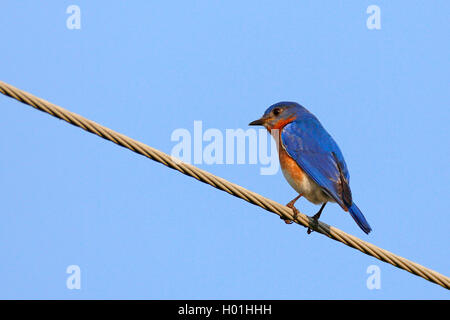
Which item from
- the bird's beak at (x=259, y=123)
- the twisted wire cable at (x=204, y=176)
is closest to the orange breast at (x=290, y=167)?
the bird's beak at (x=259, y=123)

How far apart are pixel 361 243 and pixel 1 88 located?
3013mm

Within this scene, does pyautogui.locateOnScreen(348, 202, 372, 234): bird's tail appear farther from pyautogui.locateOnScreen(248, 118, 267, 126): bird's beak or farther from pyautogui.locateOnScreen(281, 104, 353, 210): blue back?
pyautogui.locateOnScreen(248, 118, 267, 126): bird's beak

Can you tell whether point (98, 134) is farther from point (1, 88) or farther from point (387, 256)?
point (387, 256)

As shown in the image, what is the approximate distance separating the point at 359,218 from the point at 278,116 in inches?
102

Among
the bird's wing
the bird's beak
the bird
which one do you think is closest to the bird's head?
the bird's beak

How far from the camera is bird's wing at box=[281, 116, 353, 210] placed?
6.84 metres

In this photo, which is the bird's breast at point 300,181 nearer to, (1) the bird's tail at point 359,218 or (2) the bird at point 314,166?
(2) the bird at point 314,166

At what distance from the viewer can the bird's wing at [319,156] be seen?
22.4 feet

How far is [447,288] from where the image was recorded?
16.5 feet

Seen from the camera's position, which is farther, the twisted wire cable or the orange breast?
the orange breast

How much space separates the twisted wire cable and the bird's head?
2.99 m

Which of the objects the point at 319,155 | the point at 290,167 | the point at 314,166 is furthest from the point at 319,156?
the point at 290,167

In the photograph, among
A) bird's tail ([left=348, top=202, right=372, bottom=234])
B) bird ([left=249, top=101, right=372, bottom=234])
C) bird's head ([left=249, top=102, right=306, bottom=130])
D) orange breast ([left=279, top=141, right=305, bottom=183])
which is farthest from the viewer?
bird's head ([left=249, top=102, right=306, bottom=130])

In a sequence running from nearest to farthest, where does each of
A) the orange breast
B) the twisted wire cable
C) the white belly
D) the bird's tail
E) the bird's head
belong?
1. the twisted wire cable
2. the bird's tail
3. the white belly
4. the orange breast
5. the bird's head
